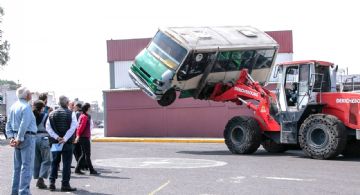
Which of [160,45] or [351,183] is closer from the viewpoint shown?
[351,183]

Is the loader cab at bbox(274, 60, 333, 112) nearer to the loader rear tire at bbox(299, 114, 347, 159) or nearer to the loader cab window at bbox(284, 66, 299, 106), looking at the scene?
the loader cab window at bbox(284, 66, 299, 106)

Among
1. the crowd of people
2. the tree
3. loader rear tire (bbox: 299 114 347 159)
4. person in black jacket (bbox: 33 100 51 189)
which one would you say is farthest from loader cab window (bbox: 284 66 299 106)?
the tree

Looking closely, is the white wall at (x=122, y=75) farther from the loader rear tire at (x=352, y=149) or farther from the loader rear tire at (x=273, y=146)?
the loader rear tire at (x=352, y=149)

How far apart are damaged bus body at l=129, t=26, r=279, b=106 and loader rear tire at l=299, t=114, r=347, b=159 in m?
3.41

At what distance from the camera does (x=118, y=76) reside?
30.2 meters

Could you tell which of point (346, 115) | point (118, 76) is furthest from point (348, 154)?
point (118, 76)

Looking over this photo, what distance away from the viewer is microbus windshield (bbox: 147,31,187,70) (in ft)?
55.5

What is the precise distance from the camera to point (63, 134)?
33.4 feet

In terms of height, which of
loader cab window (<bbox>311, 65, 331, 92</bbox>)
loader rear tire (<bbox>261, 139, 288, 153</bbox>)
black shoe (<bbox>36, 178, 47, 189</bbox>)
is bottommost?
black shoe (<bbox>36, 178, 47, 189</bbox>)

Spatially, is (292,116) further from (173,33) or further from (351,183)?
(351,183)

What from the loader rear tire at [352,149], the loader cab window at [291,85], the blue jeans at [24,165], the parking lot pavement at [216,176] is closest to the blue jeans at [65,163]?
the parking lot pavement at [216,176]

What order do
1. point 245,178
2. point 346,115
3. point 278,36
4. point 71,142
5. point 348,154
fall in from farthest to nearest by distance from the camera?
1. point 278,36
2. point 348,154
3. point 346,115
4. point 245,178
5. point 71,142

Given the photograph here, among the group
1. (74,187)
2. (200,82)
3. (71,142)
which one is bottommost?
(74,187)

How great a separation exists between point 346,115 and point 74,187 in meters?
8.09
